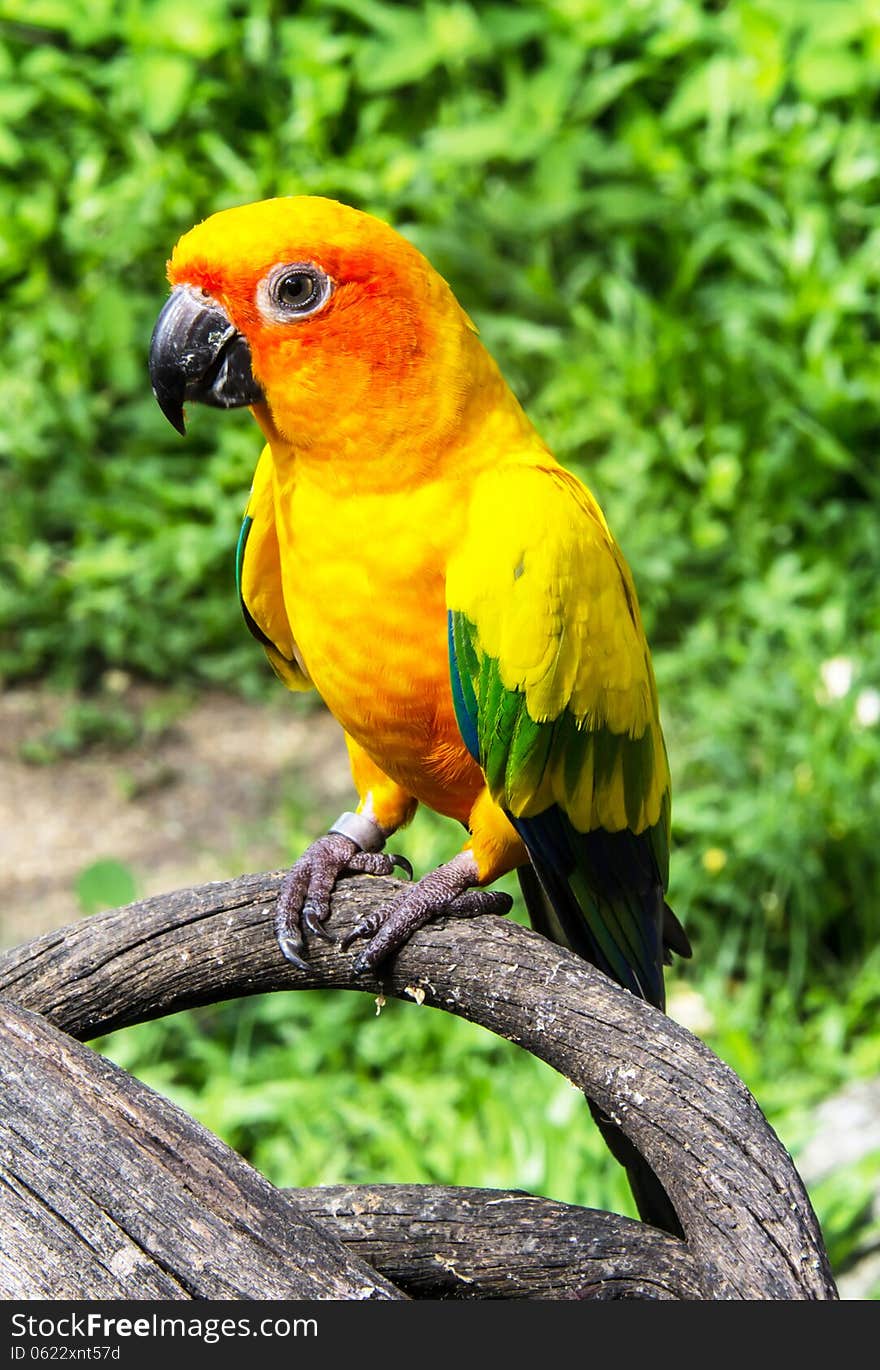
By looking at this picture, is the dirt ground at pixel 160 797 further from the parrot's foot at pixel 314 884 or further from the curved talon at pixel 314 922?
the curved talon at pixel 314 922

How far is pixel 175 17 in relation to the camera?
16.2 feet

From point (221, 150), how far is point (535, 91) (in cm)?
103

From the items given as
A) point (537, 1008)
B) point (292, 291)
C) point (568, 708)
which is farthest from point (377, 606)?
point (537, 1008)

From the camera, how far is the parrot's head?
189 centimetres

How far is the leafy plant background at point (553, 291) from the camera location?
14.2 ft

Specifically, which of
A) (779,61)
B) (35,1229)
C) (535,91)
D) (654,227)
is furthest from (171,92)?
(35,1229)

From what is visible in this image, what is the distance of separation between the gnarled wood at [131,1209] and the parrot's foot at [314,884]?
32 centimetres

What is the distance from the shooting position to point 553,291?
484 cm

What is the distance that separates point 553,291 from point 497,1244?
11.7 feet

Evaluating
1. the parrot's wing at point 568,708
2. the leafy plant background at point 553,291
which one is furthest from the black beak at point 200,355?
the leafy plant background at point 553,291

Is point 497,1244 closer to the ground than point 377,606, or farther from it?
closer to the ground

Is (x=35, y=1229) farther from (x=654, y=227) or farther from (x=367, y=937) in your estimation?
(x=654, y=227)

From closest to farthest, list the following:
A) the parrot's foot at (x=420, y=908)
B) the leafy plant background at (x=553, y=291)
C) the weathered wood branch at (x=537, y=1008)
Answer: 1. the weathered wood branch at (x=537, y=1008)
2. the parrot's foot at (x=420, y=908)
3. the leafy plant background at (x=553, y=291)

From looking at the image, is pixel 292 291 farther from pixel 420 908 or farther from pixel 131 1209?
pixel 131 1209
